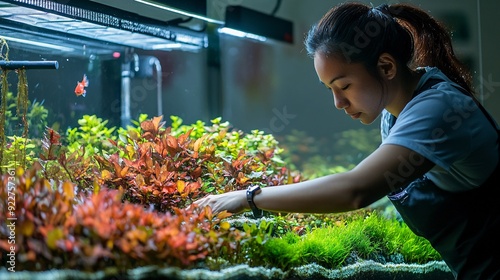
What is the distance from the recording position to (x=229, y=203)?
183 cm

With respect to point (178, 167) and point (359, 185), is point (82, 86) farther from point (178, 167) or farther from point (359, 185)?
point (359, 185)

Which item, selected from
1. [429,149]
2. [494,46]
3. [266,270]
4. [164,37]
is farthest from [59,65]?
[494,46]

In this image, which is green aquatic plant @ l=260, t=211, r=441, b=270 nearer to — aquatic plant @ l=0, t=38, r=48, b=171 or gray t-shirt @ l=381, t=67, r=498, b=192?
gray t-shirt @ l=381, t=67, r=498, b=192

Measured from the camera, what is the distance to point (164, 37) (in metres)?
3.08

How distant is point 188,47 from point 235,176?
103 cm

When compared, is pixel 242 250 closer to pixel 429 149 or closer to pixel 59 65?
pixel 429 149

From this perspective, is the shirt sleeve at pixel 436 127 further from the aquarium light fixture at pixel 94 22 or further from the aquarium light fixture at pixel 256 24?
the aquarium light fixture at pixel 256 24

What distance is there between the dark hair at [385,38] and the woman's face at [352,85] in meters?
0.02

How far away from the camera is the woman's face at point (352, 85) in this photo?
6.37 feet

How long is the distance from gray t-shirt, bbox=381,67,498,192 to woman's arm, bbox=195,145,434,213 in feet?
0.13

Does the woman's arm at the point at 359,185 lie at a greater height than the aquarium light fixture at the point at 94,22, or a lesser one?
lesser

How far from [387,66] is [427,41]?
30 centimetres

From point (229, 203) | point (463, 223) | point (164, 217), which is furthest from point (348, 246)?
point (164, 217)

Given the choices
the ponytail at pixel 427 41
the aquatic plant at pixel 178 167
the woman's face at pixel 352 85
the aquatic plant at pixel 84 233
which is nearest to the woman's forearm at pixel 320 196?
the aquatic plant at pixel 84 233
